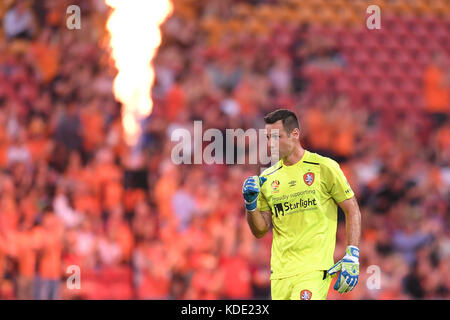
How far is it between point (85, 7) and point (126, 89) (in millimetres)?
2477

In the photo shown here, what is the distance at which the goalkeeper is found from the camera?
6.32 metres

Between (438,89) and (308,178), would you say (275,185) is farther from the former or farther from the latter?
(438,89)

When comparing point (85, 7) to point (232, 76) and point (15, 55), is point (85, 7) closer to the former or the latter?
point (15, 55)

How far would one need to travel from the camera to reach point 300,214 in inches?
255

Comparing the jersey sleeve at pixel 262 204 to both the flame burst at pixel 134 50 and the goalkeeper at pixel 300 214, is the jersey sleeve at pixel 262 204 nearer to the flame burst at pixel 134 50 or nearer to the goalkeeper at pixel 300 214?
the goalkeeper at pixel 300 214

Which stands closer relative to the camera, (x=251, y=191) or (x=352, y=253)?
(x=352, y=253)

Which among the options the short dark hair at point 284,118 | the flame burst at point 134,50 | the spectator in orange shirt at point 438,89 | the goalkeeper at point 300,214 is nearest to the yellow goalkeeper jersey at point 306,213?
the goalkeeper at point 300,214

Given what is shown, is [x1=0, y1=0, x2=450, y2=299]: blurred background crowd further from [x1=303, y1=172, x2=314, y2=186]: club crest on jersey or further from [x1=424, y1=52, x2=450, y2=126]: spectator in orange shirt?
[x1=303, y1=172, x2=314, y2=186]: club crest on jersey

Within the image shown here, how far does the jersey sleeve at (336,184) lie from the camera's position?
640 cm

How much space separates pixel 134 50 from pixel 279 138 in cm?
1055

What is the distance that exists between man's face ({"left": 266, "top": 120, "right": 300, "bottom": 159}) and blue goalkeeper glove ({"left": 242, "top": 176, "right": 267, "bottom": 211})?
30 centimetres

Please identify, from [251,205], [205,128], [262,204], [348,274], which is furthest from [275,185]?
[205,128]

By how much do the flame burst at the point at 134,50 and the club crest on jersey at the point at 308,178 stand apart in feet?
25.1
